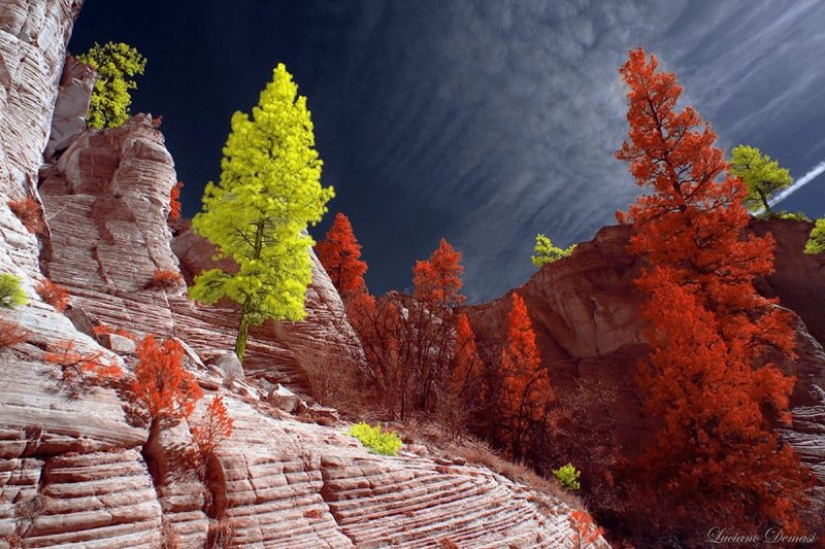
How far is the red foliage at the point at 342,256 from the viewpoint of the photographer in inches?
1470

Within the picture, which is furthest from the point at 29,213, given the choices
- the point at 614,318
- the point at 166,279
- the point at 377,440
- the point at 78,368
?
the point at 614,318

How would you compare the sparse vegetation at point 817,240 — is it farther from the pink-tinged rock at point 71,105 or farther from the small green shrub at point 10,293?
the pink-tinged rock at point 71,105

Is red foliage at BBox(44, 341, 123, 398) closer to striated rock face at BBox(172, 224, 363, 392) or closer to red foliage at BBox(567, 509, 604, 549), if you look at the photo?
red foliage at BBox(567, 509, 604, 549)

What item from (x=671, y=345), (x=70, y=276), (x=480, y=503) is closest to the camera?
(x=480, y=503)

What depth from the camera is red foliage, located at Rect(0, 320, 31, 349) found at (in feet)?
18.1

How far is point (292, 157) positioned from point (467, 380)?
38.9 ft

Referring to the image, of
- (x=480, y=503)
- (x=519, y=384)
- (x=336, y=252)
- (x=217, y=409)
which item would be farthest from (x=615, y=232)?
(x=217, y=409)

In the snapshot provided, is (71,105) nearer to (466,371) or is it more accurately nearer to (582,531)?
(466,371)

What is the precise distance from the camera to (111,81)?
39.0 meters

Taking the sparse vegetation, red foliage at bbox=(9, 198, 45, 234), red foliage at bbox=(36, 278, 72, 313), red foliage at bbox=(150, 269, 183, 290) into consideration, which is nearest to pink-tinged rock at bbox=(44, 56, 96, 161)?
red foliage at bbox=(150, 269, 183, 290)

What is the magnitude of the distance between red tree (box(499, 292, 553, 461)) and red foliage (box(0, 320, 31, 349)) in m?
17.1

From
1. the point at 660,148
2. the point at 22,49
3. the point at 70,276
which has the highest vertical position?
the point at 22,49

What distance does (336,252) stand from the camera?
3838 centimetres

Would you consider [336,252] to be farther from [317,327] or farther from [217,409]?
[217,409]
